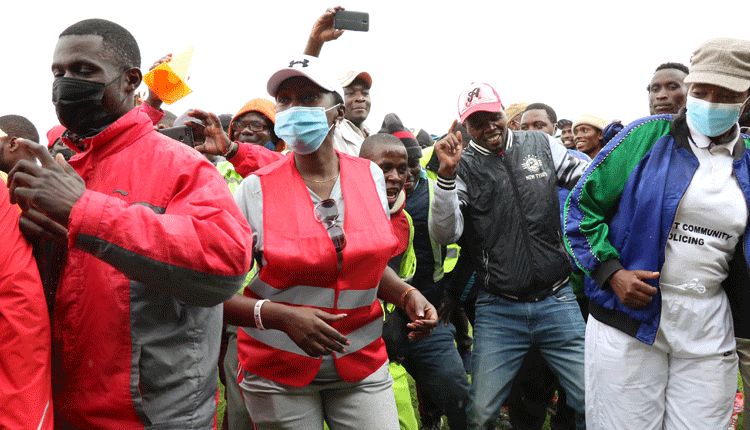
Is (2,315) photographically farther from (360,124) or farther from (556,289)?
(360,124)

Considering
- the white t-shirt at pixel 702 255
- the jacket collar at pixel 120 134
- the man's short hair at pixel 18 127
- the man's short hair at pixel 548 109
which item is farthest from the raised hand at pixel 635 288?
the man's short hair at pixel 548 109

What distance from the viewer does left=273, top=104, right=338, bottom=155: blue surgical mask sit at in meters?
2.98

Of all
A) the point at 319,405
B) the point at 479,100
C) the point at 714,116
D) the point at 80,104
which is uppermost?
the point at 80,104

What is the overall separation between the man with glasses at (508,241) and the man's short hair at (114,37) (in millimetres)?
2199

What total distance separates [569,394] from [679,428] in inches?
39.8

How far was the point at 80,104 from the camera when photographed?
206cm

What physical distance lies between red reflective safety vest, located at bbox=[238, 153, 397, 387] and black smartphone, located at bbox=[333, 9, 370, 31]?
192 cm

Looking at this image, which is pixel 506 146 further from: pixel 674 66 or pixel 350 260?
pixel 350 260

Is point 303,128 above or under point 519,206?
above

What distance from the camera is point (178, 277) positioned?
177 cm

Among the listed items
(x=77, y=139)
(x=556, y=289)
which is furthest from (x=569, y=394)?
(x=77, y=139)

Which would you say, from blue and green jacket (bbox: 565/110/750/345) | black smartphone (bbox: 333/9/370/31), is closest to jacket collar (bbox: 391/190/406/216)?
blue and green jacket (bbox: 565/110/750/345)

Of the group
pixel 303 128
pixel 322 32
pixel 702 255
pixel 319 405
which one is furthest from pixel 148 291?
pixel 322 32

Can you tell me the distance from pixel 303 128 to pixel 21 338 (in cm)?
155
